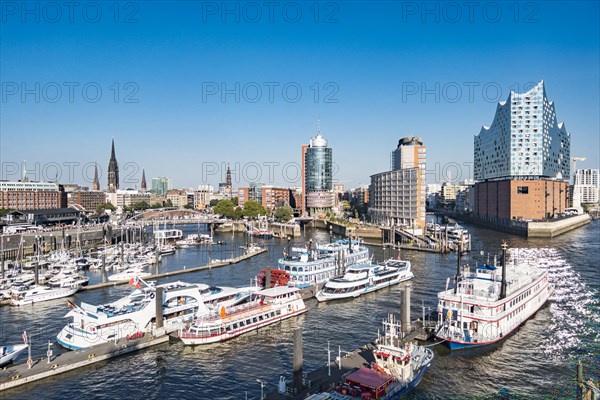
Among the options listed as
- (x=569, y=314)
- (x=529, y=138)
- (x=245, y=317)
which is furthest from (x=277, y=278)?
(x=529, y=138)

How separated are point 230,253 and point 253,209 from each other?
2601 inches

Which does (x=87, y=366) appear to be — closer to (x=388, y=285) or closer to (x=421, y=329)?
(x=421, y=329)

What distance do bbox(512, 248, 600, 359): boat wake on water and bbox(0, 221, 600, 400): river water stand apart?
0.09 meters

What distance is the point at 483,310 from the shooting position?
112 feet

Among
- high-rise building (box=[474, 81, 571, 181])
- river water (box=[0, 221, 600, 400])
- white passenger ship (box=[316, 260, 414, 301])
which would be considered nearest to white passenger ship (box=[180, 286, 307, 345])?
river water (box=[0, 221, 600, 400])

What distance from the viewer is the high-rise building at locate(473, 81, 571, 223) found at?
125 metres

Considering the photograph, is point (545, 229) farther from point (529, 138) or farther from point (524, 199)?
point (529, 138)

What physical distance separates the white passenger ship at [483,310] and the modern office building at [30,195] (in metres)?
136

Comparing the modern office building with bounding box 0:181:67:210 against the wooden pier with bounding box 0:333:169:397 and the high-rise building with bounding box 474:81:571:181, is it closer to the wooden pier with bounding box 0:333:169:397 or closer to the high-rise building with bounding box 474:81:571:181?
the wooden pier with bounding box 0:333:169:397

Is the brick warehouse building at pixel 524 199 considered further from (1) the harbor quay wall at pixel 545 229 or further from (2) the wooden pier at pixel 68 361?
(2) the wooden pier at pixel 68 361

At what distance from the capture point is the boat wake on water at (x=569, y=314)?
3472 cm

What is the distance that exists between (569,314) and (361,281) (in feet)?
65.8

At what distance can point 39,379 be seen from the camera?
92.2ft

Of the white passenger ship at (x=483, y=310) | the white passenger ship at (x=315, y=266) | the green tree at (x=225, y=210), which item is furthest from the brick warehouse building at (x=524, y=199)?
the white passenger ship at (x=483, y=310)
